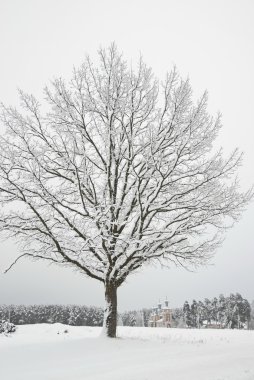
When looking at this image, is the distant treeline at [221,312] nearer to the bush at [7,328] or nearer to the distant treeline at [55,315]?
the distant treeline at [55,315]

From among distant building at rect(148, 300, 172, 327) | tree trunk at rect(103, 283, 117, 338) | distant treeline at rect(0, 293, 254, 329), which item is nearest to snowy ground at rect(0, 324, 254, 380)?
tree trunk at rect(103, 283, 117, 338)

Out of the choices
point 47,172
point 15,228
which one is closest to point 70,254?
point 15,228

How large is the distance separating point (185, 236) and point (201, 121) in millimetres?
3864

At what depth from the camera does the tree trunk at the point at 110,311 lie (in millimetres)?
Answer: 11229

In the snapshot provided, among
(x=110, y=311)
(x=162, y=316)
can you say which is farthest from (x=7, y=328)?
(x=162, y=316)

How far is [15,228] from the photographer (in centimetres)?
1121

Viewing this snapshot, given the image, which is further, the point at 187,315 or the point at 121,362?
the point at 187,315

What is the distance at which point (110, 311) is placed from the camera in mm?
11383

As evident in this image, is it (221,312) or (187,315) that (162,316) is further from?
(221,312)

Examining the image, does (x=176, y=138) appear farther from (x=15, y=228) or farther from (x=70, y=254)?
(x=15, y=228)

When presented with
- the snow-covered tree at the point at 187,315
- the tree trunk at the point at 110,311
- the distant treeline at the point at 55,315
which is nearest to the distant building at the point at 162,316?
the snow-covered tree at the point at 187,315

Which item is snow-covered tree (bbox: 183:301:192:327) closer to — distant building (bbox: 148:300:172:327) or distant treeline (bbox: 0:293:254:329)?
distant treeline (bbox: 0:293:254:329)

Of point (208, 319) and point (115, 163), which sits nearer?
point (115, 163)

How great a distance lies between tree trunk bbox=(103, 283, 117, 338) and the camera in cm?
1123
